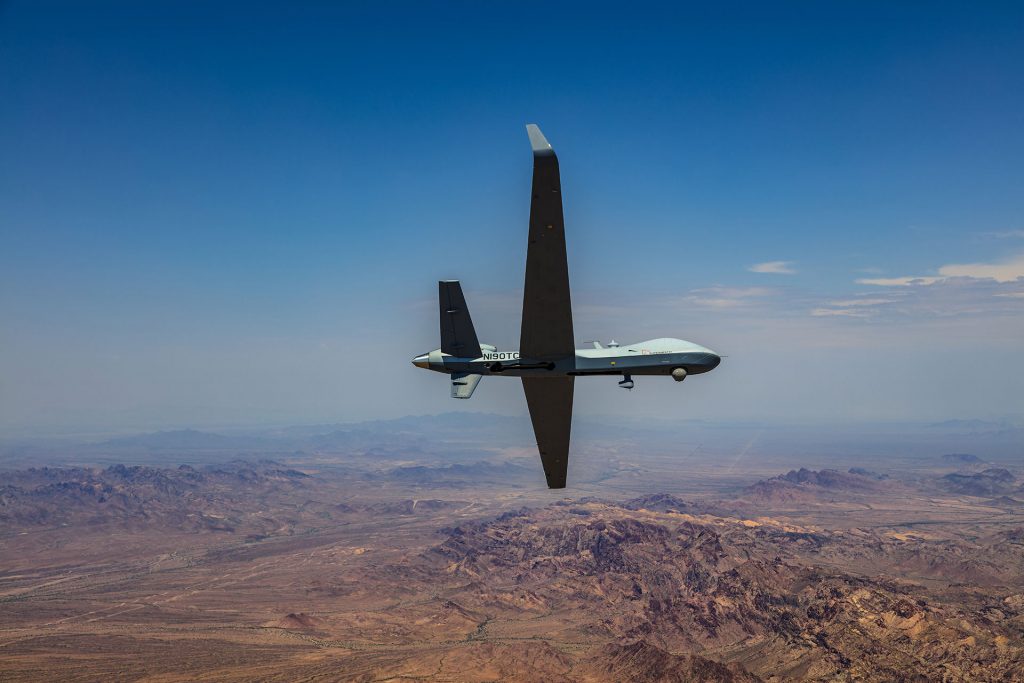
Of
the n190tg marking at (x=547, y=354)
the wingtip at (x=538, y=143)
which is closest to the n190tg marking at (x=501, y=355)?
the n190tg marking at (x=547, y=354)

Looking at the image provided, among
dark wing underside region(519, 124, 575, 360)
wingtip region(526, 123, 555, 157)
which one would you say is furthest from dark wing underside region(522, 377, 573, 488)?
wingtip region(526, 123, 555, 157)

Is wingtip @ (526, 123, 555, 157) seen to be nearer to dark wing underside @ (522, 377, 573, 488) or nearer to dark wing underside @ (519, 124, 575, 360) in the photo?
dark wing underside @ (519, 124, 575, 360)

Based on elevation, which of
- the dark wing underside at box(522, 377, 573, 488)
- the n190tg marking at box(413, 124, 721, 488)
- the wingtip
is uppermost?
the wingtip

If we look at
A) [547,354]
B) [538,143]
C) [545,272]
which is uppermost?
[538,143]

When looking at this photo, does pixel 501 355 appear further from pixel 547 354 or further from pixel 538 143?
pixel 538 143

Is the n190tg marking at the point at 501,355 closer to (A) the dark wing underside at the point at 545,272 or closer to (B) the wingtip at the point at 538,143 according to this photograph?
(A) the dark wing underside at the point at 545,272

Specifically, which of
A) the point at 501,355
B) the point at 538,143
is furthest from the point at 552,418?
the point at 538,143
